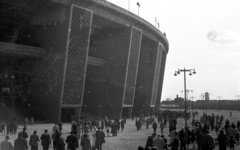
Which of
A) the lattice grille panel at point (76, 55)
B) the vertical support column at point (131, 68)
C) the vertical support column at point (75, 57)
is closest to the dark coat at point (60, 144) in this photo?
the vertical support column at point (75, 57)

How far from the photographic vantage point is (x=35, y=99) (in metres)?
40.4

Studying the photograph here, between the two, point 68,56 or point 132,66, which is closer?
point 68,56

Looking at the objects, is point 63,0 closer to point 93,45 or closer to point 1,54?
point 1,54

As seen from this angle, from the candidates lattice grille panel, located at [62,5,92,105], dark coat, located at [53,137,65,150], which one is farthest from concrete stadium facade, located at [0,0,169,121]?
dark coat, located at [53,137,65,150]

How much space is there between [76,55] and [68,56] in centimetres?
135

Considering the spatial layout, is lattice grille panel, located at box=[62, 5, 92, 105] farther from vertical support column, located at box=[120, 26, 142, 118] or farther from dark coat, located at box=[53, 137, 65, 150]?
dark coat, located at box=[53, 137, 65, 150]

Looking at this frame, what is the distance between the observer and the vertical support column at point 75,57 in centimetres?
3828

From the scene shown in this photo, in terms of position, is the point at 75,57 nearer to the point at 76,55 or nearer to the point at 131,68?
the point at 76,55

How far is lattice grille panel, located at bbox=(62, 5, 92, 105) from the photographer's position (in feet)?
126

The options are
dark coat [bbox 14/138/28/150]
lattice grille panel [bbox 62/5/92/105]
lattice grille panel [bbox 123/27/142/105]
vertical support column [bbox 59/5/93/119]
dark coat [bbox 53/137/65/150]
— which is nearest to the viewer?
dark coat [bbox 14/138/28/150]

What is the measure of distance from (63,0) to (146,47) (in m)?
30.5

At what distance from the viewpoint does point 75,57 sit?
129 feet

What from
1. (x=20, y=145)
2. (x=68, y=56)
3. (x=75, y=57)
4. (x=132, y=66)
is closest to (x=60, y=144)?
(x=20, y=145)

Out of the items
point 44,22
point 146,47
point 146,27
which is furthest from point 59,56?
point 146,47
